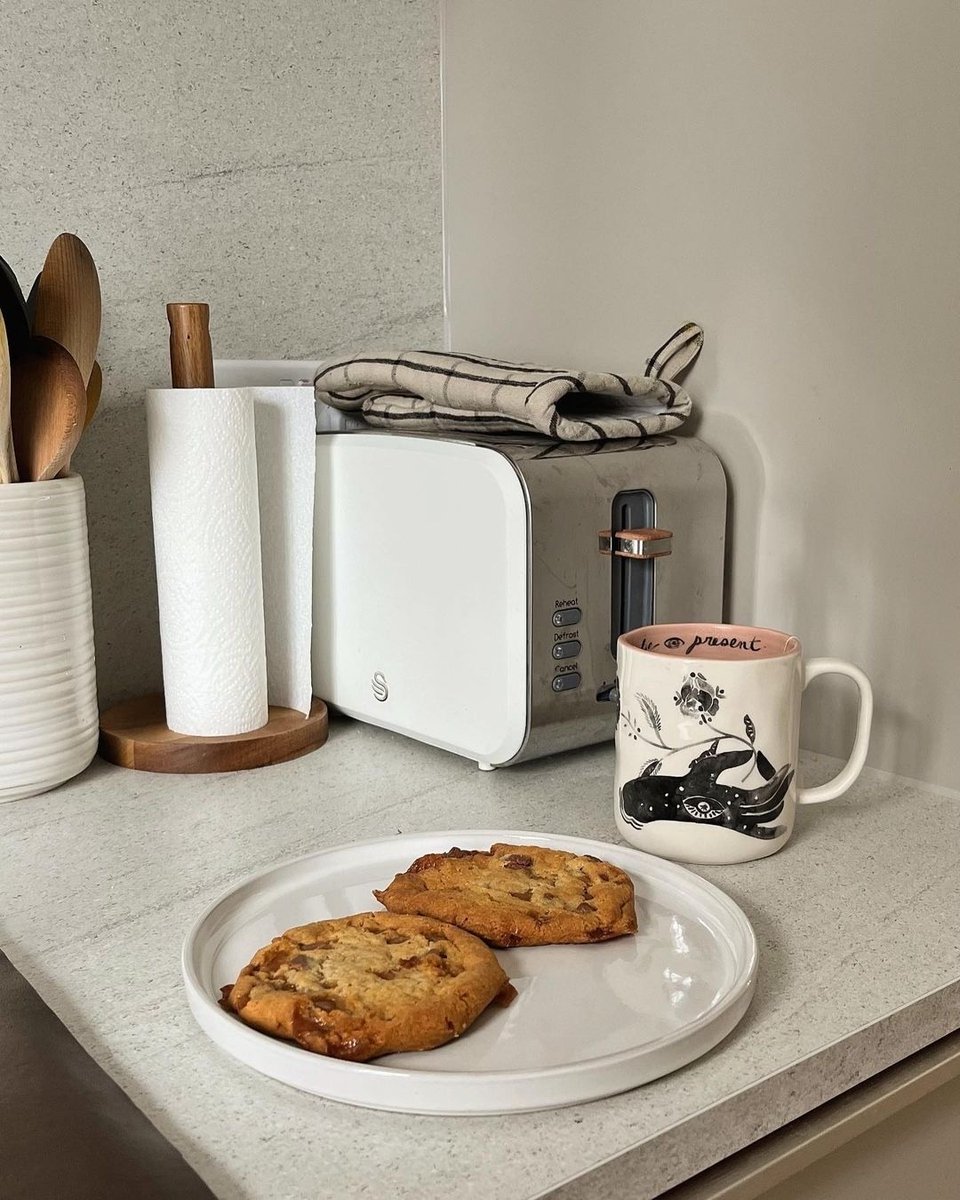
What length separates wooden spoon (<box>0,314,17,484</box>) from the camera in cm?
74

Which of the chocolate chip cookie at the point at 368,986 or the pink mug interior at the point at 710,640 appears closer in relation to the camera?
the chocolate chip cookie at the point at 368,986

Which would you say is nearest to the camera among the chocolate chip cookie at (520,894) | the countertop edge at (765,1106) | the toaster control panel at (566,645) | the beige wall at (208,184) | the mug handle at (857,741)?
the countertop edge at (765,1106)

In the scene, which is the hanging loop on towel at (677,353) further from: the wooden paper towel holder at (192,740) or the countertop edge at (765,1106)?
the countertop edge at (765,1106)

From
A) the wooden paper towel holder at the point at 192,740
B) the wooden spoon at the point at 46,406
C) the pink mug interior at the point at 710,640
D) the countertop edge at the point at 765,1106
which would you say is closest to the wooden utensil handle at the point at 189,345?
the wooden paper towel holder at the point at 192,740

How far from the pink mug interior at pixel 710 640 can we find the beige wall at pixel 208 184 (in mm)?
492

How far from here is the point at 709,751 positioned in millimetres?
669

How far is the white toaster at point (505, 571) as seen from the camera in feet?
2.66

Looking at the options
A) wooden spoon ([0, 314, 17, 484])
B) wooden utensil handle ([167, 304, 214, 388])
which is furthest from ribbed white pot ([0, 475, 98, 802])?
wooden utensil handle ([167, 304, 214, 388])

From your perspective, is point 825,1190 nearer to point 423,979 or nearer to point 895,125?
point 423,979

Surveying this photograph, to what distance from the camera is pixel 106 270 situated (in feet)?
3.19

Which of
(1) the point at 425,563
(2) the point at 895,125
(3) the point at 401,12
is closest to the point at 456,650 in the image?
(1) the point at 425,563

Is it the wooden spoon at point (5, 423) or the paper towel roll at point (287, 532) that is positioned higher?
the wooden spoon at point (5, 423)

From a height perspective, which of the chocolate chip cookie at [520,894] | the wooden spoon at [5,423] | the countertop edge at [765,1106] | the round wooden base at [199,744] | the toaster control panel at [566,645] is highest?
the wooden spoon at [5,423]

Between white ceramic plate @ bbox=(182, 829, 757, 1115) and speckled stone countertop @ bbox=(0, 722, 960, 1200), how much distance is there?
12 millimetres
